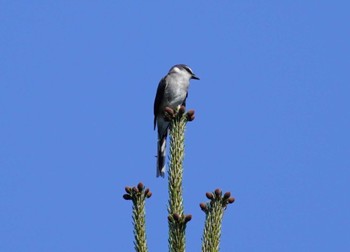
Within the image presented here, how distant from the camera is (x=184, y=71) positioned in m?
11.4

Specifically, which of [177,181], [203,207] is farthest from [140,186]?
[203,207]

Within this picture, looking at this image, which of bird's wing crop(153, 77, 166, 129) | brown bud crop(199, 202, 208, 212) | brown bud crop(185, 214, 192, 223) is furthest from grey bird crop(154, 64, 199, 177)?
brown bud crop(185, 214, 192, 223)

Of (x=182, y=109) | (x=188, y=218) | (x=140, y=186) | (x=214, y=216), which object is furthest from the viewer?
(x=182, y=109)

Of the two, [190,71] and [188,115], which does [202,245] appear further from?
[190,71]

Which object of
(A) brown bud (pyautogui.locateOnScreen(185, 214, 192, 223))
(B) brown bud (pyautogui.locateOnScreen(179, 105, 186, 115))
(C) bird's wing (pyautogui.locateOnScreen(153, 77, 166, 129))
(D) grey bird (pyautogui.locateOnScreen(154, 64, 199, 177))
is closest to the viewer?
(A) brown bud (pyautogui.locateOnScreen(185, 214, 192, 223))

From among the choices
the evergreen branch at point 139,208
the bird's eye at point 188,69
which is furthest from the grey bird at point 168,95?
the evergreen branch at point 139,208

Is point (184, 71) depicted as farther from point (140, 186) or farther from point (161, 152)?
point (140, 186)

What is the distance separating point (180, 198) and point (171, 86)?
7.30 metres

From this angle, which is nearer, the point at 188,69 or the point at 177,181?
the point at 177,181

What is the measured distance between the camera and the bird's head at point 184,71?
1122 cm

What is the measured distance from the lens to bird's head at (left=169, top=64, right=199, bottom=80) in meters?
11.2

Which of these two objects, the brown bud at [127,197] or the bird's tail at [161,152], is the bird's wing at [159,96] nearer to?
the bird's tail at [161,152]

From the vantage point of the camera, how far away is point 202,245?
317 centimetres

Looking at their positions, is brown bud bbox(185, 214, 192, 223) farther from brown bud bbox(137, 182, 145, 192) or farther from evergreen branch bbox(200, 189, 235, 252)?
brown bud bbox(137, 182, 145, 192)
